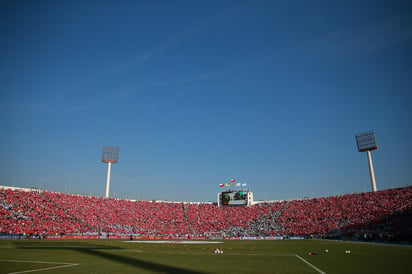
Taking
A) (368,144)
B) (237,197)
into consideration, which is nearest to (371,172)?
(368,144)

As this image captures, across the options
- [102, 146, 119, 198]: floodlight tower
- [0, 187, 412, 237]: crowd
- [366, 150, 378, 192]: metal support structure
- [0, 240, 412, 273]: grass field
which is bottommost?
[0, 240, 412, 273]: grass field

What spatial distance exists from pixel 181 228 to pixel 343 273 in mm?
66214

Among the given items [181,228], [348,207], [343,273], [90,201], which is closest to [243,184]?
[181,228]

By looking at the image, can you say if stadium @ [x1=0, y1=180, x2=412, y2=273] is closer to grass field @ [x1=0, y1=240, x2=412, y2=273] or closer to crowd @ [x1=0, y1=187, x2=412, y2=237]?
crowd @ [x1=0, y1=187, x2=412, y2=237]

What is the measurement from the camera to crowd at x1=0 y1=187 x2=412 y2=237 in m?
53.9

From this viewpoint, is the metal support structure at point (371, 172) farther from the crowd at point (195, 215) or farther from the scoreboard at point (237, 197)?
the scoreboard at point (237, 197)

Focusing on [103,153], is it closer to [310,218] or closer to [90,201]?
[90,201]

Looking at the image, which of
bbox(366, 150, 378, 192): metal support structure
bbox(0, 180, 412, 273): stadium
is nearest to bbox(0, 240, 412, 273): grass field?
bbox(0, 180, 412, 273): stadium

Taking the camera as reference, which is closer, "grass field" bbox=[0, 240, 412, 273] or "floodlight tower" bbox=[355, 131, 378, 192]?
"grass field" bbox=[0, 240, 412, 273]

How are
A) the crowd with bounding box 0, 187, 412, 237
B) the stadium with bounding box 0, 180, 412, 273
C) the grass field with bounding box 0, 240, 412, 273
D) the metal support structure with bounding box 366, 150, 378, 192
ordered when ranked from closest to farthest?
the grass field with bounding box 0, 240, 412, 273 < the stadium with bounding box 0, 180, 412, 273 < the crowd with bounding box 0, 187, 412, 237 < the metal support structure with bounding box 366, 150, 378, 192

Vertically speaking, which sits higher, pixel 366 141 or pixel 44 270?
pixel 366 141

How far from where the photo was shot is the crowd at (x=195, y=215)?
177ft

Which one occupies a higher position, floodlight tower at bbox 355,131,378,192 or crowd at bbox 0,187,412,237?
floodlight tower at bbox 355,131,378,192

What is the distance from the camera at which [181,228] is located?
74.9 metres
